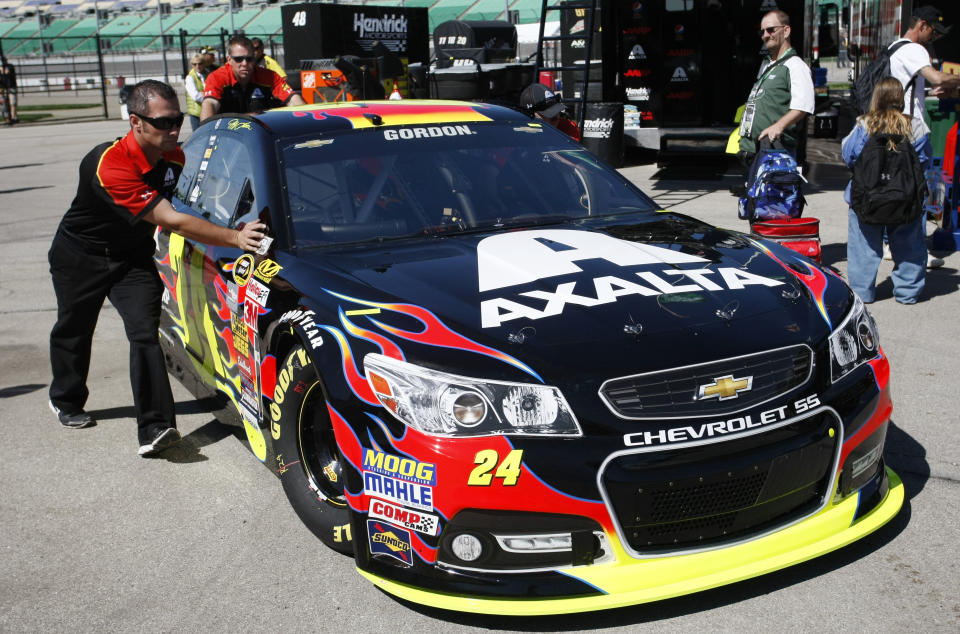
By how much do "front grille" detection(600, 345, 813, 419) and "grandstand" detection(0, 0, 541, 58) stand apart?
50872 millimetres

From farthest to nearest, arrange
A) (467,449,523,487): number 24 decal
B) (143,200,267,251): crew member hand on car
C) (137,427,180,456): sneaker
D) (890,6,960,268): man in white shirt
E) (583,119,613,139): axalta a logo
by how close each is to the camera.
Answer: (583,119,613,139): axalta a logo
(890,6,960,268): man in white shirt
(137,427,180,456): sneaker
(143,200,267,251): crew member hand on car
(467,449,523,487): number 24 decal

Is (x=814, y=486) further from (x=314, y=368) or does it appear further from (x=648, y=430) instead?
(x=314, y=368)

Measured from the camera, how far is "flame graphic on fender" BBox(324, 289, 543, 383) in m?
3.00

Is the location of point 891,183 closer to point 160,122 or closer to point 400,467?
point 160,122

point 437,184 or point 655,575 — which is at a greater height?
point 437,184

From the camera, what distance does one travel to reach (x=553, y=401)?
292 centimetres

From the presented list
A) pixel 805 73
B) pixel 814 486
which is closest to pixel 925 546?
pixel 814 486

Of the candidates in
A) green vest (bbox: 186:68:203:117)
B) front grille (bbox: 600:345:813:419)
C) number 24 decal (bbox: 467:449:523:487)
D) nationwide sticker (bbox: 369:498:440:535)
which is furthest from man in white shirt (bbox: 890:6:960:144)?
green vest (bbox: 186:68:203:117)

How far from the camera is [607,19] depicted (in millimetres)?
13859

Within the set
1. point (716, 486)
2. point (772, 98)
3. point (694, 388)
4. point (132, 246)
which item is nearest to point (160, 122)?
point (132, 246)

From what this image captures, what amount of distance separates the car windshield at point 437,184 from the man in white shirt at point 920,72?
4.25 metres

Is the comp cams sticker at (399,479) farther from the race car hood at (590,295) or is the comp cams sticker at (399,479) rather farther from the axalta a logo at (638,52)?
the axalta a logo at (638,52)

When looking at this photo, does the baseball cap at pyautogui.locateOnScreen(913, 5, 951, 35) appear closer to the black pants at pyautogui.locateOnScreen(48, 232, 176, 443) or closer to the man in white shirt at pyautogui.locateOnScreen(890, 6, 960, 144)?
the man in white shirt at pyautogui.locateOnScreen(890, 6, 960, 144)

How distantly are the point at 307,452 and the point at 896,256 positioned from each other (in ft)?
16.0
